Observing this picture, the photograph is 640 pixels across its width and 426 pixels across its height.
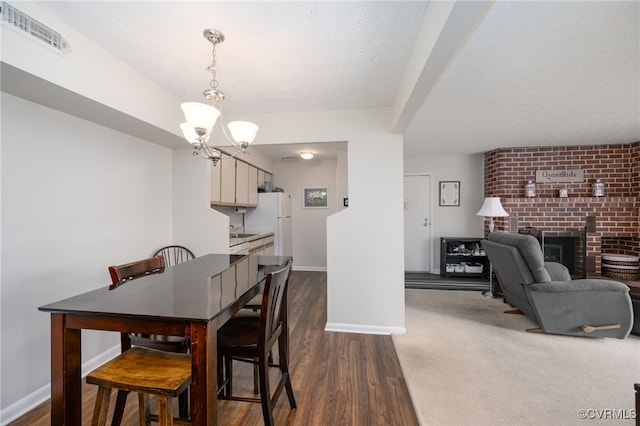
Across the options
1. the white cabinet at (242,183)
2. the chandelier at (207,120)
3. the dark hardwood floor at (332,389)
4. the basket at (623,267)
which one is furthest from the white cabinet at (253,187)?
the basket at (623,267)

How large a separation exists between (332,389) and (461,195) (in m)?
4.36

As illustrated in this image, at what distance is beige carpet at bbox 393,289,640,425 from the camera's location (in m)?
1.63

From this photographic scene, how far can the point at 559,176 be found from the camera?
4234 mm

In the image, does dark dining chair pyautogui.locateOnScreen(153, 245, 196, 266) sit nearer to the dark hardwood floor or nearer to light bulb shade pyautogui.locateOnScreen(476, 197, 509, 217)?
the dark hardwood floor

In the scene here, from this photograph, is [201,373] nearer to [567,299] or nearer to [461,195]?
[567,299]

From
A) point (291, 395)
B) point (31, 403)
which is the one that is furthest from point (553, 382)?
point (31, 403)

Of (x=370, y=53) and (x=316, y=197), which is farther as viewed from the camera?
(x=316, y=197)

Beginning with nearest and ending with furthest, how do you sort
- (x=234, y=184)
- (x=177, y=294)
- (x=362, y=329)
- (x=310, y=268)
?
(x=177, y=294), (x=362, y=329), (x=234, y=184), (x=310, y=268)

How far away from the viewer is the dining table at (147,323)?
100cm

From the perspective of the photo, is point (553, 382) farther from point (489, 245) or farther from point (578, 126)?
point (578, 126)

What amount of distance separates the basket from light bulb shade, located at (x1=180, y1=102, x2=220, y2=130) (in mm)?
5561

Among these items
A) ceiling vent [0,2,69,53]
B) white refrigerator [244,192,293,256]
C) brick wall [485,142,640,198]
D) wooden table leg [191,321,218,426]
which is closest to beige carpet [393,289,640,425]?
wooden table leg [191,321,218,426]

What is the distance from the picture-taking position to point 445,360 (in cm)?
220
